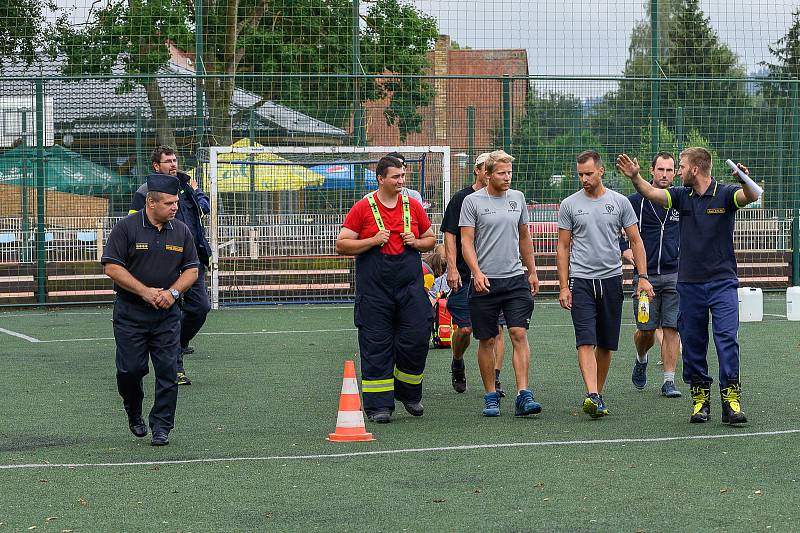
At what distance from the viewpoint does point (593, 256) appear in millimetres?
8844

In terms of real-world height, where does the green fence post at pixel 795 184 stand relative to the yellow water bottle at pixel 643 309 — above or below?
above

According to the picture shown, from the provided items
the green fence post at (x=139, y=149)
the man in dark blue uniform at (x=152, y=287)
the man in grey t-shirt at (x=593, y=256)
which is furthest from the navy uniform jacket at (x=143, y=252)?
the green fence post at (x=139, y=149)

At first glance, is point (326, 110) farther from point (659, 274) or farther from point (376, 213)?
point (376, 213)

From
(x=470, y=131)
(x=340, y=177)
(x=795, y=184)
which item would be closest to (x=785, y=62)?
(x=795, y=184)

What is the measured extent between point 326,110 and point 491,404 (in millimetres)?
11579

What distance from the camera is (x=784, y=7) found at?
20.8 m

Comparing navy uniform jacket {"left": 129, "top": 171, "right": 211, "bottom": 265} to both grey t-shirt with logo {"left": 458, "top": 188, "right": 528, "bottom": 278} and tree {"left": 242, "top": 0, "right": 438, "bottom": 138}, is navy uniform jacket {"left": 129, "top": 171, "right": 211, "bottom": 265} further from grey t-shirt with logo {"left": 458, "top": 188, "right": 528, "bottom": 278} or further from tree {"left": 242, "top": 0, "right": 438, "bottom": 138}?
tree {"left": 242, "top": 0, "right": 438, "bottom": 138}

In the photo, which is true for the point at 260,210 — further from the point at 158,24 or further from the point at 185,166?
the point at 158,24

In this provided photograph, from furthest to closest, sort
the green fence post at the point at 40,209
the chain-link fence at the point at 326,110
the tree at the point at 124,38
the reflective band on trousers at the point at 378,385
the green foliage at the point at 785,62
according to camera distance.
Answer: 1. the green foliage at the point at 785,62
2. the tree at the point at 124,38
3. the chain-link fence at the point at 326,110
4. the green fence post at the point at 40,209
5. the reflective band on trousers at the point at 378,385

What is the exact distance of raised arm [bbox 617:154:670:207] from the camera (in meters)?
8.08

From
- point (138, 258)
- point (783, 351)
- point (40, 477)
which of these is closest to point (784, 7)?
point (783, 351)

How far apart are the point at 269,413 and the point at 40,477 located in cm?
249

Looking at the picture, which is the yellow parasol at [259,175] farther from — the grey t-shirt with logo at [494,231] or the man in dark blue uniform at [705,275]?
the man in dark blue uniform at [705,275]

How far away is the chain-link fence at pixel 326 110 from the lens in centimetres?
1939
